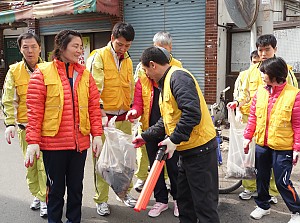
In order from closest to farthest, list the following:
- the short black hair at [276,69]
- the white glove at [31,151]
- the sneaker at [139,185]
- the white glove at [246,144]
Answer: the white glove at [31,151], the short black hair at [276,69], the white glove at [246,144], the sneaker at [139,185]

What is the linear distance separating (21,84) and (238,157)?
8.09ft

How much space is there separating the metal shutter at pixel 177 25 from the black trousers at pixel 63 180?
219 inches

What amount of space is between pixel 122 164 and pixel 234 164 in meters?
1.28

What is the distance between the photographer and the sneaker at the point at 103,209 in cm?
363

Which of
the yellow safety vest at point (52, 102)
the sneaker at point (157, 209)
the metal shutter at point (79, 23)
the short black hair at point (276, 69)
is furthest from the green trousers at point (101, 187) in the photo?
the metal shutter at point (79, 23)

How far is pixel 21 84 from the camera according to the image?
3443mm

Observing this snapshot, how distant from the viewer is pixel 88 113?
3.06 meters

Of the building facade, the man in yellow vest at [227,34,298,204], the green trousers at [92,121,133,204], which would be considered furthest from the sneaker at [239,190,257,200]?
the building facade

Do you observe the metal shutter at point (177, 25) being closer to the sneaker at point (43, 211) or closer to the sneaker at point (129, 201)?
the sneaker at point (129, 201)

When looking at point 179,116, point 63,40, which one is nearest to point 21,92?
point 63,40

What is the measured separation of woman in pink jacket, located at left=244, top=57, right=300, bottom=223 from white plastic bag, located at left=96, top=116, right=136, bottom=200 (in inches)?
52.4

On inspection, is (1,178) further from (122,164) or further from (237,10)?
(237,10)

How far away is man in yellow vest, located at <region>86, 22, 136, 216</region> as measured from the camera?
3.48 meters

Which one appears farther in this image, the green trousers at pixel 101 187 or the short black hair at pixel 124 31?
the green trousers at pixel 101 187
